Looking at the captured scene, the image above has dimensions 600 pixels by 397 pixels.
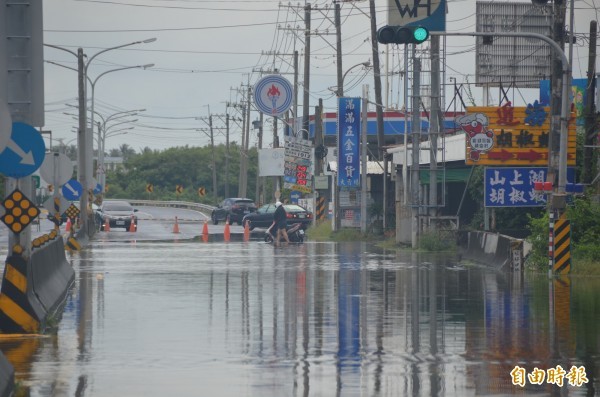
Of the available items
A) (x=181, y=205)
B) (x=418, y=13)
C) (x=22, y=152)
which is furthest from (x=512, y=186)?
(x=181, y=205)

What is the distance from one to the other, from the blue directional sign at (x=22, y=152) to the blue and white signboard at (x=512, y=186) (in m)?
20.4

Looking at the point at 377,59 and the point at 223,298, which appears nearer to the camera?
the point at 223,298

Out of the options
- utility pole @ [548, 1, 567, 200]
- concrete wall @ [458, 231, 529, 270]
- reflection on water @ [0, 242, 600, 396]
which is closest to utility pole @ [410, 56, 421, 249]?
concrete wall @ [458, 231, 529, 270]

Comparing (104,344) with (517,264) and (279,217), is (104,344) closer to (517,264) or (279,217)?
(517,264)

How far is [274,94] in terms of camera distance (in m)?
72.7

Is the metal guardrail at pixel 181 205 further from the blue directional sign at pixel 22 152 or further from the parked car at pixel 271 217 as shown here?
the blue directional sign at pixel 22 152

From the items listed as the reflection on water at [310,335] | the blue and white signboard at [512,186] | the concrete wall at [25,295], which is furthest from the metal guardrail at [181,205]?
the concrete wall at [25,295]

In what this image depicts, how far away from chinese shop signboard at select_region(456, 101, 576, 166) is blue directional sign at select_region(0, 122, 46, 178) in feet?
71.3

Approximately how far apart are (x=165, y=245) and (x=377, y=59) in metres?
14.5

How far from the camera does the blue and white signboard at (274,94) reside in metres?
72.5

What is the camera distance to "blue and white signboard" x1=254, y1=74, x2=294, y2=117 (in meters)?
72.5

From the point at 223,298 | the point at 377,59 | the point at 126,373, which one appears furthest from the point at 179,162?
the point at 126,373

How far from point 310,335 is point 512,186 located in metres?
19.4

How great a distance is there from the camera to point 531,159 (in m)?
37.5
